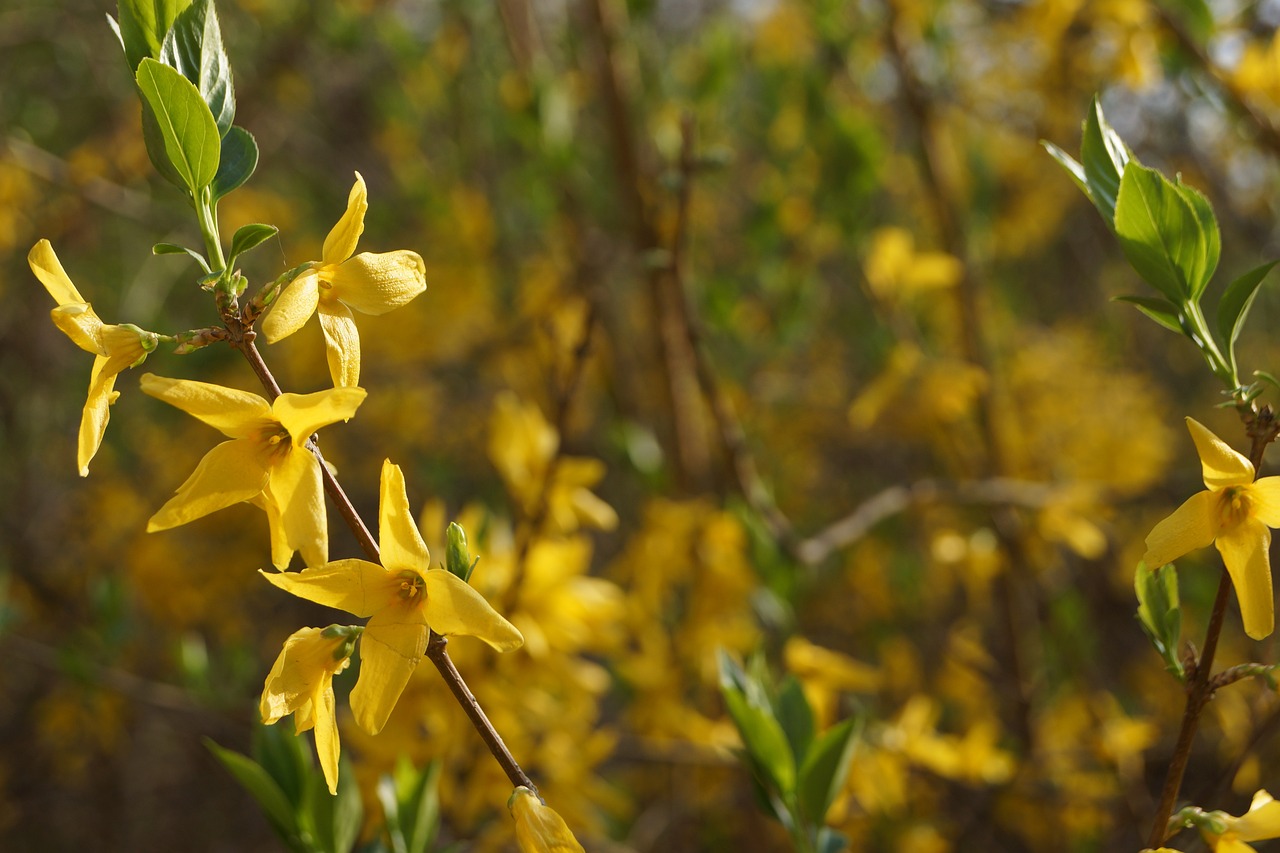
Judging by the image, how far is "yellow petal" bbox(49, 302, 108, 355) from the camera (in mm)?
775

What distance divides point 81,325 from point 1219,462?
3.00 feet

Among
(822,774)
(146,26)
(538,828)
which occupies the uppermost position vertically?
(146,26)

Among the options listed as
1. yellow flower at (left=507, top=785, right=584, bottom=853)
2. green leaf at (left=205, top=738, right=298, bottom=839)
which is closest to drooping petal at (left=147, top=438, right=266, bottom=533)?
yellow flower at (left=507, top=785, right=584, bottom=853)

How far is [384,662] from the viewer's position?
817mm

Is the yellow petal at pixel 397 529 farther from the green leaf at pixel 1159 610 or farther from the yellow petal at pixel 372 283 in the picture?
the green leaf at pixel 1159 610

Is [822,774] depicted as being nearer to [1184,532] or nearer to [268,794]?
[1184,532]

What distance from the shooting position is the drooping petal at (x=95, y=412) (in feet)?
2.49

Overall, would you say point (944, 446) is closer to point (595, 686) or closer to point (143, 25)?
point (595, 686)

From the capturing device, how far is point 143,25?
2.80ft

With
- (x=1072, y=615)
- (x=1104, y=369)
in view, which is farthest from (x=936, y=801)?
(x=1104, y=369)

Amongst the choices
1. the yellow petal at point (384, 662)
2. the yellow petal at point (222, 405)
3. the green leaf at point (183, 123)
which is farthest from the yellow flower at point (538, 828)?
the green leaf at point (183, 123)

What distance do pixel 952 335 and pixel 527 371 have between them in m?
1.76

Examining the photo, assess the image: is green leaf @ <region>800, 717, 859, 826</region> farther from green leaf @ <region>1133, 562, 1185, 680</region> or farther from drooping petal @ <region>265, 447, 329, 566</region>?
drooping petal @ <region>265, 447, 329, 566</region>

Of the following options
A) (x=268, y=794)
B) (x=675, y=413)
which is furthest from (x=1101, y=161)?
(x=675, y=413)
